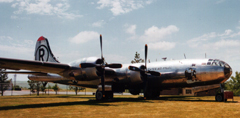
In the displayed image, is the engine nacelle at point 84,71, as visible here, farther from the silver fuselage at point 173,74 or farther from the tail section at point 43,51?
the tail section at point 43,51

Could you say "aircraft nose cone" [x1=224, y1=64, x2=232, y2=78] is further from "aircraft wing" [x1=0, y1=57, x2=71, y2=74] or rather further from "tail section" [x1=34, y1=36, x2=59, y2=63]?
"tail section" [x1=34, y1=36, x2=59, y2=63]

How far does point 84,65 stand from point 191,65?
9.91 m

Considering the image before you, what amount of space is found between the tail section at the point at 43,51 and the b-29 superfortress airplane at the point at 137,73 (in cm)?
525

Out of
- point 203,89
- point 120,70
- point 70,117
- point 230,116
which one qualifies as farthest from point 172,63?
point 70,117

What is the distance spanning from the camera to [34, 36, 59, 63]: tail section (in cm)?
2416

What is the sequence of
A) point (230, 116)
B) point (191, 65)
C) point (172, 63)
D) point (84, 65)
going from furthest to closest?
point (172, 63) < point (191, 65) < point (84, 65) < point (230, 116)

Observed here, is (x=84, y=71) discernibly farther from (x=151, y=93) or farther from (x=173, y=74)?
(x=151, y=93)

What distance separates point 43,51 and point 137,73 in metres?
12.3

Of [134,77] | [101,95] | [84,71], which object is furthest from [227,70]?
[84,71]

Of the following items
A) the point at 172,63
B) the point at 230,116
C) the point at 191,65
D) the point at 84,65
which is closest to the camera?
the point at 230,116

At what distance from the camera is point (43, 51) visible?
24.4 meters

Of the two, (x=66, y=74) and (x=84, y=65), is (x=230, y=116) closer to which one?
(x=84, y=65)

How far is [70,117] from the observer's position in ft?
27.6

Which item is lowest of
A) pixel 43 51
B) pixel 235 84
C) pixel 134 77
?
pixel 235 84
